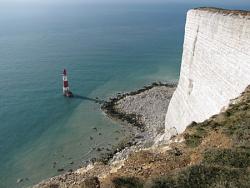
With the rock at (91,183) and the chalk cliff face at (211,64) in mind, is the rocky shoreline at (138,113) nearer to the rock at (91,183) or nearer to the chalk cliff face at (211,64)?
the chalk cliff face at (211,64)

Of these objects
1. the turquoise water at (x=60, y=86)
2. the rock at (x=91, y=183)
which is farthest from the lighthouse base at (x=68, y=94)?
the rock at (x=91, y=183)

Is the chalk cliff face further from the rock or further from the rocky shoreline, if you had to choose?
the rock

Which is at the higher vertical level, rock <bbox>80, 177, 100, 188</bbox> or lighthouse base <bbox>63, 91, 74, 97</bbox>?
rock <bbox>80, 177, 100, 188</bbox>

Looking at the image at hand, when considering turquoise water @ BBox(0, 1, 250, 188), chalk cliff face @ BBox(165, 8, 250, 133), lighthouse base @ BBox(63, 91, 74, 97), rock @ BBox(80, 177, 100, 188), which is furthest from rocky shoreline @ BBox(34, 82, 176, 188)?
rock @ BBox(80, 177, 100, 188)

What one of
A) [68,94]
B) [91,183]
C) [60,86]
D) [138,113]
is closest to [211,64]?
[91,183]

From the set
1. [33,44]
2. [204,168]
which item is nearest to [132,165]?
[204,168]

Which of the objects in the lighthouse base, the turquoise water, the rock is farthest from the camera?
the lighthouse base

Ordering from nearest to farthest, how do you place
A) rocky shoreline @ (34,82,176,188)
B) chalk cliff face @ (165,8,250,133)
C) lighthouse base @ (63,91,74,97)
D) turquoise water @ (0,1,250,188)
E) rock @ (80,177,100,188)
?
1. rock @ (80,177,100,188)
2. chalk cliff face @ (165,8,250,133)
3. turquoise water @ (0,1,250,188)
4. rocky shoreline @ (34,82,176,188)
5. lighthouse base @ (63,91,74,97)
